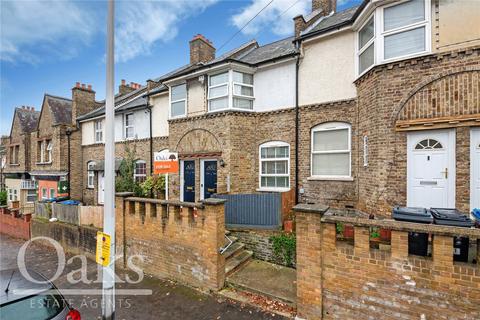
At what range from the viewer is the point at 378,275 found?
4.07 metres

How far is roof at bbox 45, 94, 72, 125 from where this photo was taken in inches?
706

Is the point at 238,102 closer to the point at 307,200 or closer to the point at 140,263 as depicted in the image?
the point at 307,200

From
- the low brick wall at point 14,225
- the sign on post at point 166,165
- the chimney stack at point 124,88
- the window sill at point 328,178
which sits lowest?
the low brick wall at point 14,225

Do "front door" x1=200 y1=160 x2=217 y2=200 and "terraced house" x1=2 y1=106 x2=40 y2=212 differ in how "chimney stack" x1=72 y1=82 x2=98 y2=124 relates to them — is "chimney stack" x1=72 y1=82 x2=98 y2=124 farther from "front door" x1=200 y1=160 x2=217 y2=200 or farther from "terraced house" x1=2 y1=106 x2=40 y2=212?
"front door" x1=200 y1=160 x2=217 y2=200

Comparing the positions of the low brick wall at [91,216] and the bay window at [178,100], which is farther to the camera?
the bay window at [178,100]

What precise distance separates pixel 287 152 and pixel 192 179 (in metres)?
4.55

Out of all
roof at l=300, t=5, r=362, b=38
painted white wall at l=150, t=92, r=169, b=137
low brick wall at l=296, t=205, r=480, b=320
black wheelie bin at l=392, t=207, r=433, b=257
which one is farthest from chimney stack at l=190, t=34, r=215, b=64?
black wheelie bin at l=392, t=207, r=433, b=257

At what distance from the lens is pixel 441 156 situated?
6.28m

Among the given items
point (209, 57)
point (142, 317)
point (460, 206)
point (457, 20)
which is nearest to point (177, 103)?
point (209, 57)

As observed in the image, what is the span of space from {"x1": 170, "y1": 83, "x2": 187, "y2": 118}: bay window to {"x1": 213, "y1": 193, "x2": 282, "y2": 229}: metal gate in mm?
5670

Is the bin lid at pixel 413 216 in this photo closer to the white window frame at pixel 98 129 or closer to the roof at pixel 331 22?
the roof at pixel 331 22

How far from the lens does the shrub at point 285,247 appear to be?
655 centimetres

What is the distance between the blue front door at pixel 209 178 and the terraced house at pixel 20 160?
17144 millimetres

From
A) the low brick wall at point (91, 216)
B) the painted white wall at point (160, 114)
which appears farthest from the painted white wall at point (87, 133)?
the low brick wall at point (91, 216)
